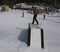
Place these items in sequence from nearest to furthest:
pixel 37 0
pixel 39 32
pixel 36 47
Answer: pixel 36 47
pixel 39 32
pixel 37 0

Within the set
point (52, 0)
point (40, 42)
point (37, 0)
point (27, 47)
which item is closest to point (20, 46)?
point (27, 47)

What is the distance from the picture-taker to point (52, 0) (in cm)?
5531

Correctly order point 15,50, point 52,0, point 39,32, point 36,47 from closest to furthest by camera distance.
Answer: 1. point 15,50
2. point 36,47
3. point 39,32
4. point 52,0

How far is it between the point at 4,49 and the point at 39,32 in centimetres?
197

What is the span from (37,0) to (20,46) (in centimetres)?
5271

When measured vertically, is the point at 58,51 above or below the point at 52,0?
above

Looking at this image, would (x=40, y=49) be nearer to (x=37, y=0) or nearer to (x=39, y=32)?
(x=39, y=32)

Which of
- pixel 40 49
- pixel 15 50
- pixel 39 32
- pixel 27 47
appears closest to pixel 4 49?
pixel 15 50

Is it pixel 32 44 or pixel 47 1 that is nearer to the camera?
pixel 32 44

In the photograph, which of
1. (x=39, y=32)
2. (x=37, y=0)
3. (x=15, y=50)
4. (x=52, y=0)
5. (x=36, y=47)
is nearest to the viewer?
(x=15, y=50)

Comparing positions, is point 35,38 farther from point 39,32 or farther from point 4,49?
point 4,49

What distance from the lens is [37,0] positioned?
5950cm

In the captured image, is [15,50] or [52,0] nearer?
[15,50]

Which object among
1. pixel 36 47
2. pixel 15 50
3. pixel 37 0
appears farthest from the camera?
pixel 37 0
